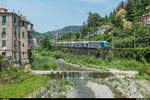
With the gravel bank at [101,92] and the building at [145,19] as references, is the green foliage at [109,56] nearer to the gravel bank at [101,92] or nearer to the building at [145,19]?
the gravel bank at [101,92]

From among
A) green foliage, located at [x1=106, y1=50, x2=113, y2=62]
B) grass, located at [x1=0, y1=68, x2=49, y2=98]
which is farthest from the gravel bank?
green foliage, located at [x1=106, y1=50, x2=113, y2=62]

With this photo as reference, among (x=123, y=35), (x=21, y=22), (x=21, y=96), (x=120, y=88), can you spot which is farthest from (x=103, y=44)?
(x=21, y=96)

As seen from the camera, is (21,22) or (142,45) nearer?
(21,22)

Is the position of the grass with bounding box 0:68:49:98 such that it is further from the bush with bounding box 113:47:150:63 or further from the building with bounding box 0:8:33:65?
the bush with bounding box 113:47:150:63

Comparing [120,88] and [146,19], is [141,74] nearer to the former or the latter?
[120,88]

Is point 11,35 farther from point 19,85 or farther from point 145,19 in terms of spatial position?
point 145,19

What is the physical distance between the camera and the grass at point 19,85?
718 inches

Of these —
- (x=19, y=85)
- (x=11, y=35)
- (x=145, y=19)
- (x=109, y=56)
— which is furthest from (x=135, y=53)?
(x=145, y=19)

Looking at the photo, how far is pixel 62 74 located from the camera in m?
30.7

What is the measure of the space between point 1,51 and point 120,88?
2469 centimetres

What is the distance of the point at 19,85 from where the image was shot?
71.5 ft

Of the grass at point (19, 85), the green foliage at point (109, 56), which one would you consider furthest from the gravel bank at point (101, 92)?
the green foliage at point (109, 56)

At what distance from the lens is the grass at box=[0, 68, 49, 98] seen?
718 inches

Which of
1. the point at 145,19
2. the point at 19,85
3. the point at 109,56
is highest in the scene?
the point at 145,19
